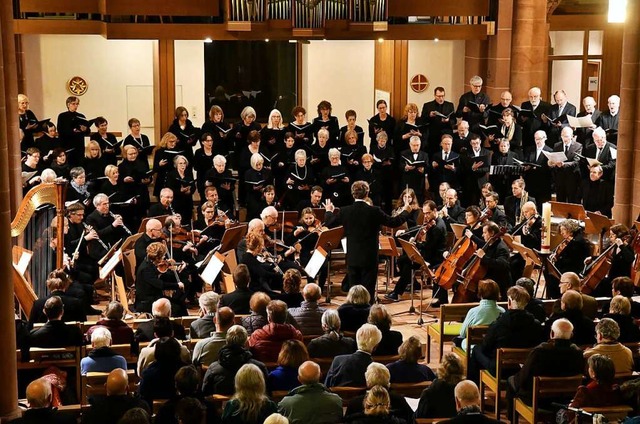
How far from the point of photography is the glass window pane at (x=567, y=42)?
19578 millimetres

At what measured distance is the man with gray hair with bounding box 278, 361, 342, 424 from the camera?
7652 mm

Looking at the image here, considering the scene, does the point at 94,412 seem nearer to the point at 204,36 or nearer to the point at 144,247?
the point at 144,247

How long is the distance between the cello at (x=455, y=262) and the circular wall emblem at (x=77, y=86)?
24.6ft

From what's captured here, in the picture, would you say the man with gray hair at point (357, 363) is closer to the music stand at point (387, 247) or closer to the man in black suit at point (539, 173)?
the music stand at point (387, 247)

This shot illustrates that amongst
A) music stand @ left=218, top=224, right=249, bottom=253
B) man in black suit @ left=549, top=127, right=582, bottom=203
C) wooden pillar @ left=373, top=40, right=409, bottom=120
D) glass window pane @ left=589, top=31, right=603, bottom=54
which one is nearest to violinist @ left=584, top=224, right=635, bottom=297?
man in black suit @ left=549, top=127, right=582, bottom=203

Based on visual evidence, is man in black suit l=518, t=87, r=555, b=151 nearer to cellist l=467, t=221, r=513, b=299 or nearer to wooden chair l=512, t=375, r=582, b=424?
cellist l=467, t=221, r=513, b=299

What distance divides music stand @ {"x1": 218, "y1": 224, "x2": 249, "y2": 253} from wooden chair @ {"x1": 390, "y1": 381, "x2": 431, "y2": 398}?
4.17 metres

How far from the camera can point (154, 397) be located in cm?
805

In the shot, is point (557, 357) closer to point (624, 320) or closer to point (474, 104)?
point (624, 320)

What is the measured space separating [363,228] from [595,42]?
362 inches

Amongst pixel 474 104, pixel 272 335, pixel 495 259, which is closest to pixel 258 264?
pixel 495 259

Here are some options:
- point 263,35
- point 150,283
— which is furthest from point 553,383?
point 263,35

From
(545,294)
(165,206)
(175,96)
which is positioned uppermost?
(175,96)

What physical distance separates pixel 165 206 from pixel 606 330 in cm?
616
